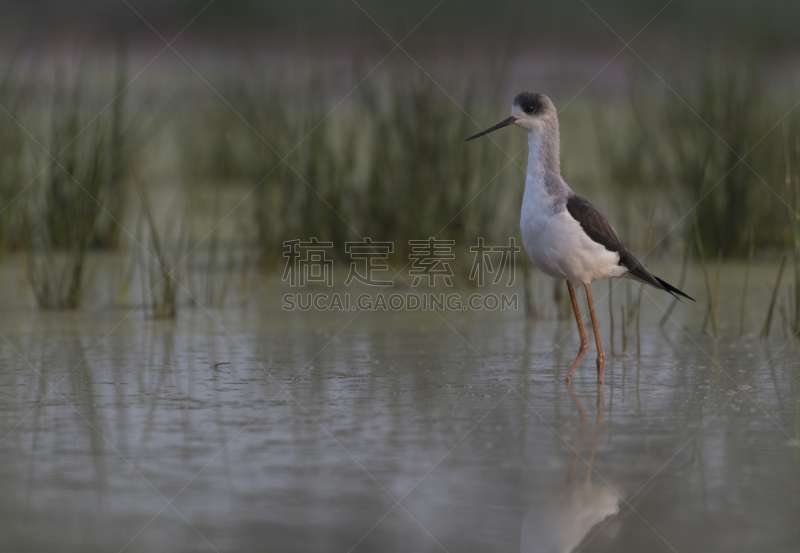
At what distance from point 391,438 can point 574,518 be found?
2.67 ft

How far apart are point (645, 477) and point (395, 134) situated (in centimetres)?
380

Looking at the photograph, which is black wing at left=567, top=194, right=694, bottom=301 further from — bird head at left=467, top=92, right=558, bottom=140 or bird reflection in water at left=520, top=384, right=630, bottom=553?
bird reflection in water at left=520, top=384, right=630, bottom=553

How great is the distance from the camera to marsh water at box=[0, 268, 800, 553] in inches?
103

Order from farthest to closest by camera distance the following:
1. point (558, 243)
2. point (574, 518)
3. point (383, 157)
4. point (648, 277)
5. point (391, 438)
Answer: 1. point (383, 157)
2. point (648, 277)
3. point (558, 243)
4. point (391, 438)
5. point (574, 518)

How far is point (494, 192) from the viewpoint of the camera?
6.54 meters

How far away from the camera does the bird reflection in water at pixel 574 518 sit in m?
2.54

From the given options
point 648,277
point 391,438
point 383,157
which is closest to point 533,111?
point 648,277

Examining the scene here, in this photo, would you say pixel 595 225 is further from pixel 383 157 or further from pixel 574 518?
pixel 383 157

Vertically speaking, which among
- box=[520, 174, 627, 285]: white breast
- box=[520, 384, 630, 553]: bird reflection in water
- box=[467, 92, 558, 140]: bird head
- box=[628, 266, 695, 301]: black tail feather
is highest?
box=[467, 92, 558, 140]: bird head

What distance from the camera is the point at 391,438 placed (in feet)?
11.1

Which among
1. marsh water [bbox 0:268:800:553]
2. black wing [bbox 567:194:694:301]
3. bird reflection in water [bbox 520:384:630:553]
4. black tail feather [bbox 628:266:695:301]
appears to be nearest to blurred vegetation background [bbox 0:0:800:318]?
marsh water [bbox 0:268:800:553]

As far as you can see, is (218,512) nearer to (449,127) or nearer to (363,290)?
(363,290)

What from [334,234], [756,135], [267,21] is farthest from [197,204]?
[267,21]

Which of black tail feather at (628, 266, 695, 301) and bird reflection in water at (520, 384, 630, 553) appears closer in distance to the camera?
bird reflection in water at (520, 384, 630, 553)
